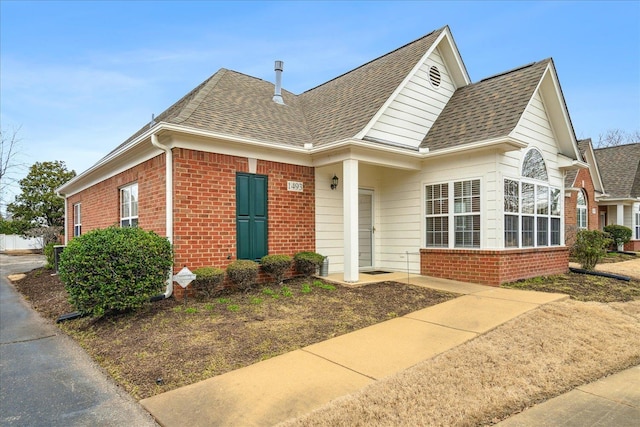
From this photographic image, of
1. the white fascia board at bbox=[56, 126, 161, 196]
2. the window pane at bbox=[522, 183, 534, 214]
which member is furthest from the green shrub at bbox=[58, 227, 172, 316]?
the window pane at bbox=[522, 183, 534, 214]

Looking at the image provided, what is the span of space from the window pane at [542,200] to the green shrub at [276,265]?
22.1 ft

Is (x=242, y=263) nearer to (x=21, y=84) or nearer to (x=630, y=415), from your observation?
(x=630, y=415)

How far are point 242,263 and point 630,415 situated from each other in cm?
629

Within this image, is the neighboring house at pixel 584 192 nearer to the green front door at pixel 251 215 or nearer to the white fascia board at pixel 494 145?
the white fascia board at pixel 494 145

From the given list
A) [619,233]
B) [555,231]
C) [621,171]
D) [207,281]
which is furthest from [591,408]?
[621,171]

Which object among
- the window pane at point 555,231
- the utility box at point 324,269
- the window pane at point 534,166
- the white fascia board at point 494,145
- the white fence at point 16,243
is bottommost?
the white fence at point 16,243

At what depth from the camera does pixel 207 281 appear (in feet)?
23.7

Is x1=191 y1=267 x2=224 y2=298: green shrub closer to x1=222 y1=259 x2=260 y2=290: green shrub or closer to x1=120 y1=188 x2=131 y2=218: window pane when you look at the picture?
x1=222 y1=259 x2=260 y2=290: green shrub

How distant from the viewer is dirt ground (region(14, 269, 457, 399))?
4.29 metres

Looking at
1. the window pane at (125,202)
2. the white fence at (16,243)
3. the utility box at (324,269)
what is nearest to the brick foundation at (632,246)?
the utility box at (324,269)

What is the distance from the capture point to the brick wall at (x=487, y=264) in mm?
8664

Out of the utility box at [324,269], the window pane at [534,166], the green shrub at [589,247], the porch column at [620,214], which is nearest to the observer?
the utility box at [324,269]

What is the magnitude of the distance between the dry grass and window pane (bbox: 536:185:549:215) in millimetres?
4553

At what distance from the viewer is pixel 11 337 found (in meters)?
6.07
